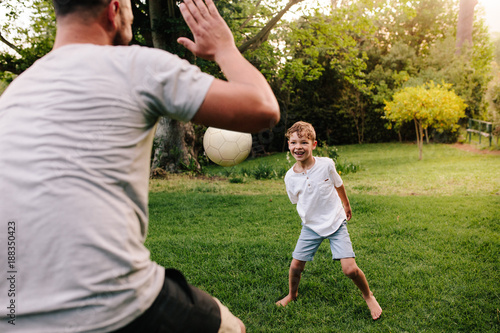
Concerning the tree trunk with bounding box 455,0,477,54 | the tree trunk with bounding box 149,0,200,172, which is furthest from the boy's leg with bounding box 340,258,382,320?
the tree trunk with bounding box 455,0,477,54

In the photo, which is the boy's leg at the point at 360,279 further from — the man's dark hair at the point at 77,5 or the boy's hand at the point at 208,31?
the man's dark hair at the point at 77,5

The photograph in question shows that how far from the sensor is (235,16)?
11.8 metres

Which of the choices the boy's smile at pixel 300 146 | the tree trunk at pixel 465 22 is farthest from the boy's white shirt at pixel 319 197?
the tree trunk at pixel 465 22

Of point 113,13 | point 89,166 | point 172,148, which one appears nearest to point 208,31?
point 113,13

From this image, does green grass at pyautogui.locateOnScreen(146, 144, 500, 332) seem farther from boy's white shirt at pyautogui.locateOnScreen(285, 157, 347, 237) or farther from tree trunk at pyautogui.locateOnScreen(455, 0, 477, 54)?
tree trunk at pyautogui.locateOnScreen(455, 0, 477, 54)

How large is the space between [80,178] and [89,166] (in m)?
0.04

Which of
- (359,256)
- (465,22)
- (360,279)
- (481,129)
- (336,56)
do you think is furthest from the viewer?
(465,22)

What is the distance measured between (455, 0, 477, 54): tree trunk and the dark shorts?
25.9 metres

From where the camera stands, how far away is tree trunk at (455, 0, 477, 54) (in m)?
22.9

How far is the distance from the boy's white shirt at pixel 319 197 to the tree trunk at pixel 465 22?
23.6 metres

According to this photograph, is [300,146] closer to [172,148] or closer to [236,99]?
[236,99]

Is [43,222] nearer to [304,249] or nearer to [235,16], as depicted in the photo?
[304,249]

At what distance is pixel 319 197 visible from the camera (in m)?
3.32

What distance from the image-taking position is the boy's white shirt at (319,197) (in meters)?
3.28
